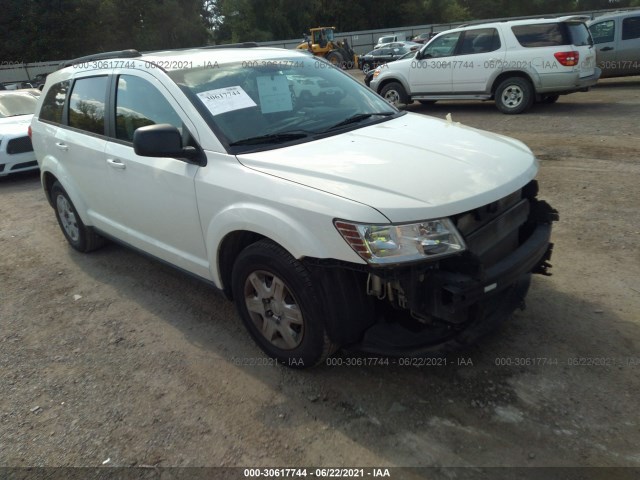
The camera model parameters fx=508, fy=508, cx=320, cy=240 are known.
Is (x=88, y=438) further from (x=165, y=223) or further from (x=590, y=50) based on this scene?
Result: (x=590, y=50)

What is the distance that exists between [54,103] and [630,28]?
45.3 feet

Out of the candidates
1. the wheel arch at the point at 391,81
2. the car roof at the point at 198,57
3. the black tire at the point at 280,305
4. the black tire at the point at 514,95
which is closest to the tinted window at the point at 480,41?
the black tire at the point at 514,95

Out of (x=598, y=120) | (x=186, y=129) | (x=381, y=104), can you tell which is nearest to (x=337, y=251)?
(x=186, y=129)

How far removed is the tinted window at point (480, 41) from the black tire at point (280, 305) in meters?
9.59

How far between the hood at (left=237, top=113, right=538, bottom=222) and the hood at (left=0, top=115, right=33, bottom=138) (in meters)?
7.71

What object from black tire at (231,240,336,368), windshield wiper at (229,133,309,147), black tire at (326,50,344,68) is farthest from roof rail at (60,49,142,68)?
black tire at (326,50,344,68)

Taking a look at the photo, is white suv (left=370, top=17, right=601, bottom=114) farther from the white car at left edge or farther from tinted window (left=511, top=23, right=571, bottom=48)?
the white car at left edge

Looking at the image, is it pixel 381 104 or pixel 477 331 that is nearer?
pixel 477 331

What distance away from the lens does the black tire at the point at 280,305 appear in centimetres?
271

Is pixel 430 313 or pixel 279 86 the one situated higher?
pixel 279 86

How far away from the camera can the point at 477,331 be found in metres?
2.71

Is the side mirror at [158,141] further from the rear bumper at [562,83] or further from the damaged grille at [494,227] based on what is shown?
the rear bumper at [562,83]

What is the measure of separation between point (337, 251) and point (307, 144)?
0.91 m

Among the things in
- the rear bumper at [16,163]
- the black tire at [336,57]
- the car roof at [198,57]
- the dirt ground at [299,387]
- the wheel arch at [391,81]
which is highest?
the black tire at [336,57]
